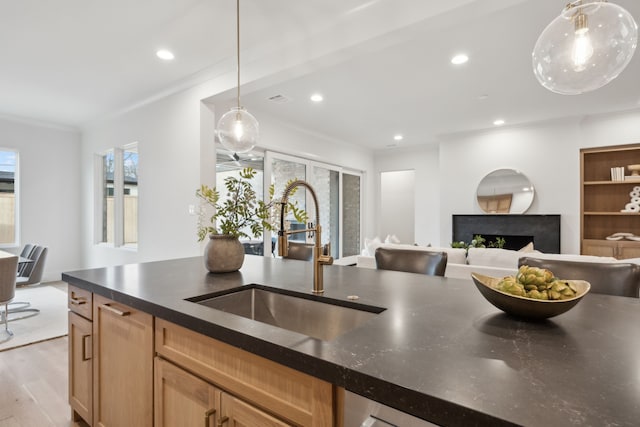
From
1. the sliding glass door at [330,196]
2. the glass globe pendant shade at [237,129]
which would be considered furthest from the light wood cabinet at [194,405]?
the sliding glass door at [330,196]

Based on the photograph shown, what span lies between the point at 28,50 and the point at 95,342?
124 inches

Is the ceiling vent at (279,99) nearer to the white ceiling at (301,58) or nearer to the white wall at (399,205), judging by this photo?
the white ceiling at (301,58)

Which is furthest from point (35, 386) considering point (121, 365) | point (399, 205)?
point (399, 205)

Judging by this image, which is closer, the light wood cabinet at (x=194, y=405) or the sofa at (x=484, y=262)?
the light wood cabinet at (x=194, y=405)

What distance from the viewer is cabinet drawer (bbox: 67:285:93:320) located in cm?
168

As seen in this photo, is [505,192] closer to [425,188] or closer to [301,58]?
[425,188]

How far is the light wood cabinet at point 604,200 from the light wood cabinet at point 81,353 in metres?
6.39

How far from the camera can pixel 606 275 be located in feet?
5.03

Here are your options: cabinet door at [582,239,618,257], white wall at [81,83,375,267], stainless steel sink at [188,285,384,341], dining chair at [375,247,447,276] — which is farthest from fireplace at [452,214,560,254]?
stainless steel sink at [188,285,384,341]

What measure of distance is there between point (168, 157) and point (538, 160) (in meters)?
5.72

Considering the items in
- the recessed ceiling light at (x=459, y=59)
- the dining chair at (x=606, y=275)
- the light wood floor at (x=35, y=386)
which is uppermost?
the recessed ceiling light at (x=459, y=59)

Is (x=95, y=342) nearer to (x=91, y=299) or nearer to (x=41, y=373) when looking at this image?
(x=91, y=299)

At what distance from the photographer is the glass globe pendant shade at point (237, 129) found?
2455mm

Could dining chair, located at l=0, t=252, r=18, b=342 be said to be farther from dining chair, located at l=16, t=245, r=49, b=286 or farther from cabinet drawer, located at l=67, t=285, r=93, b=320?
cabinet drawer, located at l=67, t=285, r=93, b=320
